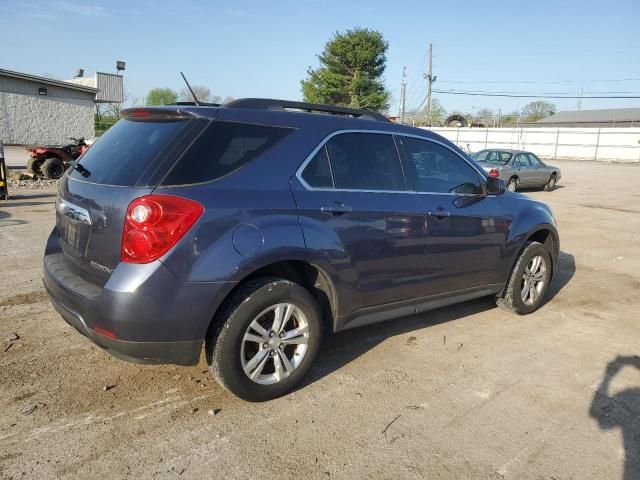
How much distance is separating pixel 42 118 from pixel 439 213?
101 feet

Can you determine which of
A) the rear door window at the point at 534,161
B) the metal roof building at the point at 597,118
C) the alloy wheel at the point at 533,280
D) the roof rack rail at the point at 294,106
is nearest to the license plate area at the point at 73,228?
the roof rack rail at the point at 294,106

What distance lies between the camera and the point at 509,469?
2.71 metres

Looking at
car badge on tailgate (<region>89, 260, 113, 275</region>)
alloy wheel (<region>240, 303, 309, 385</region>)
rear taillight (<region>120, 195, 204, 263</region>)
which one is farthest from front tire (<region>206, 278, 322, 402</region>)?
car badge on tailgate (<region>89, 260, 113, 275</region>)

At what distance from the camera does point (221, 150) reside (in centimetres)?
302

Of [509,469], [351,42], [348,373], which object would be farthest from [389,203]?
[351,42]

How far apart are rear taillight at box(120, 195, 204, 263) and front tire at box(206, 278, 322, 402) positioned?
1.70 feet

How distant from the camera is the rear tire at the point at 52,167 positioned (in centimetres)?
1480

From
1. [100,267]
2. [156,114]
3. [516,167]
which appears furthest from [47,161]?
[516,167]

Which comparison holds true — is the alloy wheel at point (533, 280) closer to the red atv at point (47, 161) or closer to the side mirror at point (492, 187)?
the side mirror at point (492, 187)

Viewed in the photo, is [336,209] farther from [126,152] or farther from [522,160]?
[522,160]

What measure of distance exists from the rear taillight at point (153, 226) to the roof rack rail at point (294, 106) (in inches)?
32.9

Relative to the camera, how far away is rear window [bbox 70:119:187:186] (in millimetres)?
2969

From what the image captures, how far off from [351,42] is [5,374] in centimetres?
4270

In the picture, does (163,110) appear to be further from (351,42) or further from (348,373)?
(351,42)
